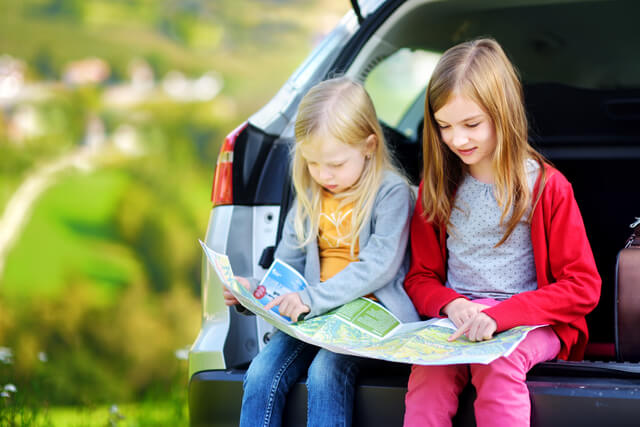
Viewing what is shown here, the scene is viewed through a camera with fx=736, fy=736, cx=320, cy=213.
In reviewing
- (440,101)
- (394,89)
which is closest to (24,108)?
(394,89)

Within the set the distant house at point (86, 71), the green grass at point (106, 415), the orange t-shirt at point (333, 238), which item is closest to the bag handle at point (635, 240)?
the orange t-shirt at point (333, 238)

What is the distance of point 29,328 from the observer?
181 inches

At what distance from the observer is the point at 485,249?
77.1 inches

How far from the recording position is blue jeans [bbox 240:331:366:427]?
1.75 meters

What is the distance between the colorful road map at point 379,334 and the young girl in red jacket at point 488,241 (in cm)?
5

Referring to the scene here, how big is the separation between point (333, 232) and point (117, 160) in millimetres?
3392

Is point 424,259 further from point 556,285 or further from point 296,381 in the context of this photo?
point 296,381

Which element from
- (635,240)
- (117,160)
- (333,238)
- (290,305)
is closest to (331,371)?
(290,305)

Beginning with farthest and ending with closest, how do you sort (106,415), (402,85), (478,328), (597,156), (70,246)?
(70,246) < (106,415) < (402,85) < (597,156) < (478,328)

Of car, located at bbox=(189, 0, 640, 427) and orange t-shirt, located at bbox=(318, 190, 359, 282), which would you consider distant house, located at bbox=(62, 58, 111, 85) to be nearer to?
car, located at bbox=(189, 0, 640, 427)

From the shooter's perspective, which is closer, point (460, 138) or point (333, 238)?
point (460, 138)

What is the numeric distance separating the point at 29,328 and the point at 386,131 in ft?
9.87

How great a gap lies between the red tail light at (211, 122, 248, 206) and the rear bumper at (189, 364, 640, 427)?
52 cm

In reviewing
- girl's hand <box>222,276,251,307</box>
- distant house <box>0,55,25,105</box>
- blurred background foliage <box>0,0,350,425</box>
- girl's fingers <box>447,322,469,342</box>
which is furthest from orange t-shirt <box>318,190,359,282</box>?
distant house <box>0,55,25,105</box>
